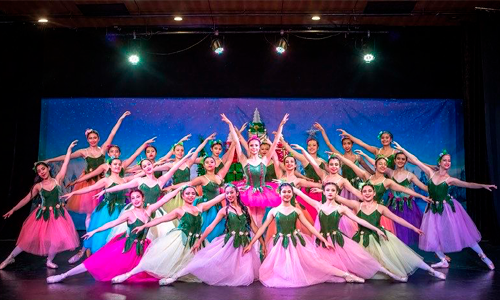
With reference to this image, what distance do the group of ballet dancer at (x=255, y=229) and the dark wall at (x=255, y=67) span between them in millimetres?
2067

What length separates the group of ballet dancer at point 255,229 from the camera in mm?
5168

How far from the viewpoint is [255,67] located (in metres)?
8.82

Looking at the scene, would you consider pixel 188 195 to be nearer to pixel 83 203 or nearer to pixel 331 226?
pixel 331 226

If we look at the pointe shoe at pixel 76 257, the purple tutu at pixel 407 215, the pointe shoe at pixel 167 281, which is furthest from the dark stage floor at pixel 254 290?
the purple tutu at pixel 407 215

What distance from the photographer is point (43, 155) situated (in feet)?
29.2

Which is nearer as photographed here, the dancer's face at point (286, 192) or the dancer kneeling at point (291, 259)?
the dancer kneeling at point (291, 259)

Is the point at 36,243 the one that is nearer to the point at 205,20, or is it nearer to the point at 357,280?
the point at 357,280

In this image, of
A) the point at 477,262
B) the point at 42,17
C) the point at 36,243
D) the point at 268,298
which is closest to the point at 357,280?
the point at 268,298

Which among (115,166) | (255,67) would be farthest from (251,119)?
(115,166)

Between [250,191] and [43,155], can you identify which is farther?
[43,155]

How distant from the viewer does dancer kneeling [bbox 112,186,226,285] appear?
5.16 metres

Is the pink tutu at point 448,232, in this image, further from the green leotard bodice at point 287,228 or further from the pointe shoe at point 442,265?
the green leotard bodice at point 287,228

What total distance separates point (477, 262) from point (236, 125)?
395 cm

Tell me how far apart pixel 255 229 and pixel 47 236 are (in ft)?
7.17
